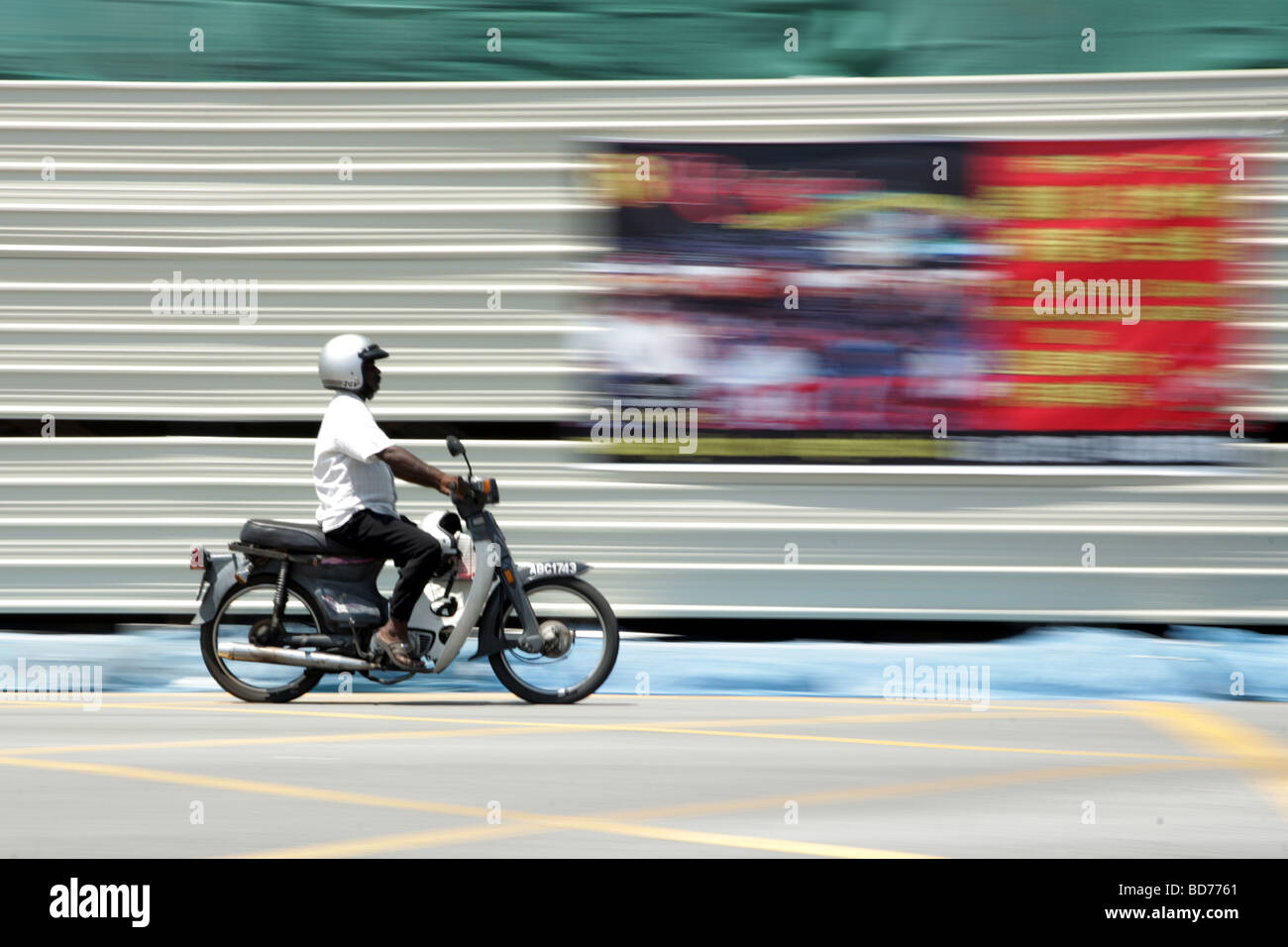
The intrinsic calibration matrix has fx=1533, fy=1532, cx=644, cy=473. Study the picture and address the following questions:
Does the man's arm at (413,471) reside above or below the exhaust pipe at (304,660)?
above

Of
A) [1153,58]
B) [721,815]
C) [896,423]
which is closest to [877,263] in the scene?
[896,423]

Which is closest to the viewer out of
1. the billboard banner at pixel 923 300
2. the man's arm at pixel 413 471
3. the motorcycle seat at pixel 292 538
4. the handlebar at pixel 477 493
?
the man's arm at pixel 413 471

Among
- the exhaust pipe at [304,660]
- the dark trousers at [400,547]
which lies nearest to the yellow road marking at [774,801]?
the dark trousers at [400,547]

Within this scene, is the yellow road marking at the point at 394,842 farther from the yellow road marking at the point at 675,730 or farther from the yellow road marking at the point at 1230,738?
the yellow road marking at the point at 1230,738

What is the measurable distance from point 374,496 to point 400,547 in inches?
12.7

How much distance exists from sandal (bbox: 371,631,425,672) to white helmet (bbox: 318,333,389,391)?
136 centimetres

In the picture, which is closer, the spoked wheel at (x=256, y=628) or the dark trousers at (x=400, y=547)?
the dark trousers at (x=400, y=547)

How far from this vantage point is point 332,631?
831 cm

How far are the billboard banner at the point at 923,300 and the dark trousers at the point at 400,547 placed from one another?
2.00 metres

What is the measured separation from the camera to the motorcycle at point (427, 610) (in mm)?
8234

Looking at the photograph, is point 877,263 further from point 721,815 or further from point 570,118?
point 721,815

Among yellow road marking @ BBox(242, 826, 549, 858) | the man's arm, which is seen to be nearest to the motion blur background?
the man's arm

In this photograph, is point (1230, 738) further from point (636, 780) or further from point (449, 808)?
point (449, 808)

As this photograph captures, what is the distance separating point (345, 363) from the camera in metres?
8.28
